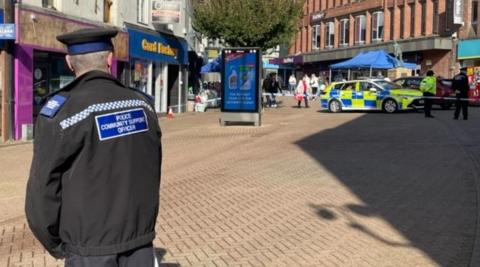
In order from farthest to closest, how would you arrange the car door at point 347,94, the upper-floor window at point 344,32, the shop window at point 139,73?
the upper-floor window at point 344,32
the car door at point 347,94
the shop window at point 139,73

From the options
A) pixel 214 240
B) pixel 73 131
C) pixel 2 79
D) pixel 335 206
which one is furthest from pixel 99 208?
pixel 2 79

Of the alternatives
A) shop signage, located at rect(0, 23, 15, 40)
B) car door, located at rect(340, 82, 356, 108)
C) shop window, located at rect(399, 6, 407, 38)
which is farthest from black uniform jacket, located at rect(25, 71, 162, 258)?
shop window, located at rect(399, 6, 407, 38)

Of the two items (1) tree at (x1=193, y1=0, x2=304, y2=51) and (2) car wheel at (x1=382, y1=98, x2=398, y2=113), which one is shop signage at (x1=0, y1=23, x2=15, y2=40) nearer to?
(2) car wheel at (x1=382, y1=98, x2=398, y2=113)

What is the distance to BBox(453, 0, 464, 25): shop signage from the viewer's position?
131 feet

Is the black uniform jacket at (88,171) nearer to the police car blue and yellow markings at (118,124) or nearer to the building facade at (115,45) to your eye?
the police car blue and yellow markings at (118,124)

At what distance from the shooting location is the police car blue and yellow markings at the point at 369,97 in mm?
25109

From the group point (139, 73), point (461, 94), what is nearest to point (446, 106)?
point (461, 94)

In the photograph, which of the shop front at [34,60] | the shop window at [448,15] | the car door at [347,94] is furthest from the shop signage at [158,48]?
the shop window at [448,15]

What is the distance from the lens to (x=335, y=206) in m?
8.38

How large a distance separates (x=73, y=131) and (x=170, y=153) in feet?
37.2

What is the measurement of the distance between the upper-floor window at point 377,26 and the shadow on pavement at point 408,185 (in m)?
35.4

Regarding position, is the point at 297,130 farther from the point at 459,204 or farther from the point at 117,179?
the point at 117,179

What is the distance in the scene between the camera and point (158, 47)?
2653cm

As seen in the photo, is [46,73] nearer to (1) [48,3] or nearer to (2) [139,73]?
(1) [48,3]
